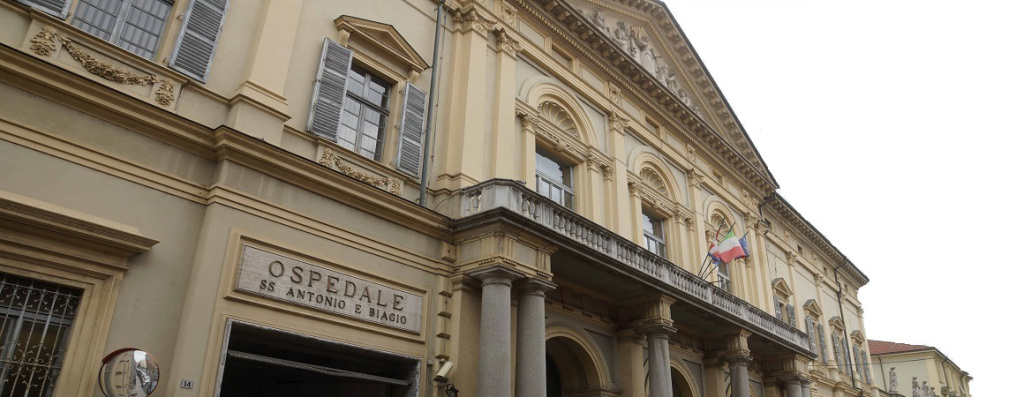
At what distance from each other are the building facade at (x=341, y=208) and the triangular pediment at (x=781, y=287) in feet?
20.3

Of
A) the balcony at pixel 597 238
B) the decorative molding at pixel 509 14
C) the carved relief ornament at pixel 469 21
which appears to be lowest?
the balcony at pixel 597 238

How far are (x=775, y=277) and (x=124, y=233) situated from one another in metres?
22.1

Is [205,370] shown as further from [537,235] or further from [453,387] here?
[537,235]

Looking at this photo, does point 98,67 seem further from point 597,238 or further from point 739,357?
point 739,357

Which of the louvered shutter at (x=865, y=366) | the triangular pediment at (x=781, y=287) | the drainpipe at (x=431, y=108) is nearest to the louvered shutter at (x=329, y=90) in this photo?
the drainpipe at (x=431, y=108)

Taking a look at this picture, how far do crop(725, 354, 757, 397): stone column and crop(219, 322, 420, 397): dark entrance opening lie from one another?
945cm

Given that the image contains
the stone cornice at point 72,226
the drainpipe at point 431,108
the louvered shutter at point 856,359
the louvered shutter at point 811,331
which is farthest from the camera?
the louvered shutter at point 856,359

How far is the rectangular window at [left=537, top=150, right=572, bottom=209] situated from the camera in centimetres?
1530

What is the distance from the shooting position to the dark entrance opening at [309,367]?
9.06 meters

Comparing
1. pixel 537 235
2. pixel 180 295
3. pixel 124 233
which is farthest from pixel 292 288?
pixel 537 235

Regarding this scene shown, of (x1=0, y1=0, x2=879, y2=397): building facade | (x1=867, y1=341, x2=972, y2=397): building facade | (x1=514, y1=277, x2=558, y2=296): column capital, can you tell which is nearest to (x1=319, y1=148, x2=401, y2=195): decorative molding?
(x1=0, y1=0, x2=879, y2=397): building facade

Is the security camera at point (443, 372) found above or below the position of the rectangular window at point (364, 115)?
below

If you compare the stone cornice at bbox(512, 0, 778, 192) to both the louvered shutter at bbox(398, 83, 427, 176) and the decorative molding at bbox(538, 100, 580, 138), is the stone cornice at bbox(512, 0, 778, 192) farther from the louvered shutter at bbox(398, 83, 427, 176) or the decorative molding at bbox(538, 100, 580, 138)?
the louvered shutter at bbox(398, 83, 427, 176)

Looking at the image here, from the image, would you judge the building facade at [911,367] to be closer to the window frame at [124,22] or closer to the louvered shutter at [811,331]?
the louvered shutter at [811,331]
